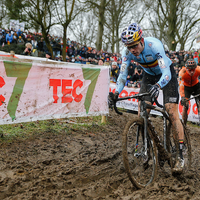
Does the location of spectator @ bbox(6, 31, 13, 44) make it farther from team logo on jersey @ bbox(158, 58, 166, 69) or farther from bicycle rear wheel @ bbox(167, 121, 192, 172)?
bicycle rear wheel @ bbox(167, 121, 192, 172)

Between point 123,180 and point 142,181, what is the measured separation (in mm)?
289

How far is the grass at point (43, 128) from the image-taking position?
4.61 m

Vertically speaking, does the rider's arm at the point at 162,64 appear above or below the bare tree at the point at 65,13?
below

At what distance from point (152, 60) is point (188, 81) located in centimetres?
374

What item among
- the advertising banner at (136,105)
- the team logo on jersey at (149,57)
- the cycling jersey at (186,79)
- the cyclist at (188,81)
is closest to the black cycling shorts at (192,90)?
the cyclist at (188,81)

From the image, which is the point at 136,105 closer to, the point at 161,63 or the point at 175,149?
the point at 175,149

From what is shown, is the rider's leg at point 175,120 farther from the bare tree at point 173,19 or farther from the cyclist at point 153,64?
the bare tree at point 173,19

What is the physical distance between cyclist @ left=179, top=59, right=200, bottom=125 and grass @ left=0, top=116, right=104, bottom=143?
2655 millimetres

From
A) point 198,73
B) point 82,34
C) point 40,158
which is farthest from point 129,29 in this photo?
point 82,34

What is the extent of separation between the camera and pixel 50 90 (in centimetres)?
510

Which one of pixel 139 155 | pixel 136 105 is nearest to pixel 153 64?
pixel 139 155

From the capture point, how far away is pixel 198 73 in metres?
6.29

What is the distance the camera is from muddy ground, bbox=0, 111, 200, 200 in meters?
2.62

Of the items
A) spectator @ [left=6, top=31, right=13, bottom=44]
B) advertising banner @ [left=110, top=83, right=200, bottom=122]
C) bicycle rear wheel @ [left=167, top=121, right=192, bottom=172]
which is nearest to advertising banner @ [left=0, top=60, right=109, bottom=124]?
bicycle rear wheel @ [left=167, top=121, right=192, bottom=172]
